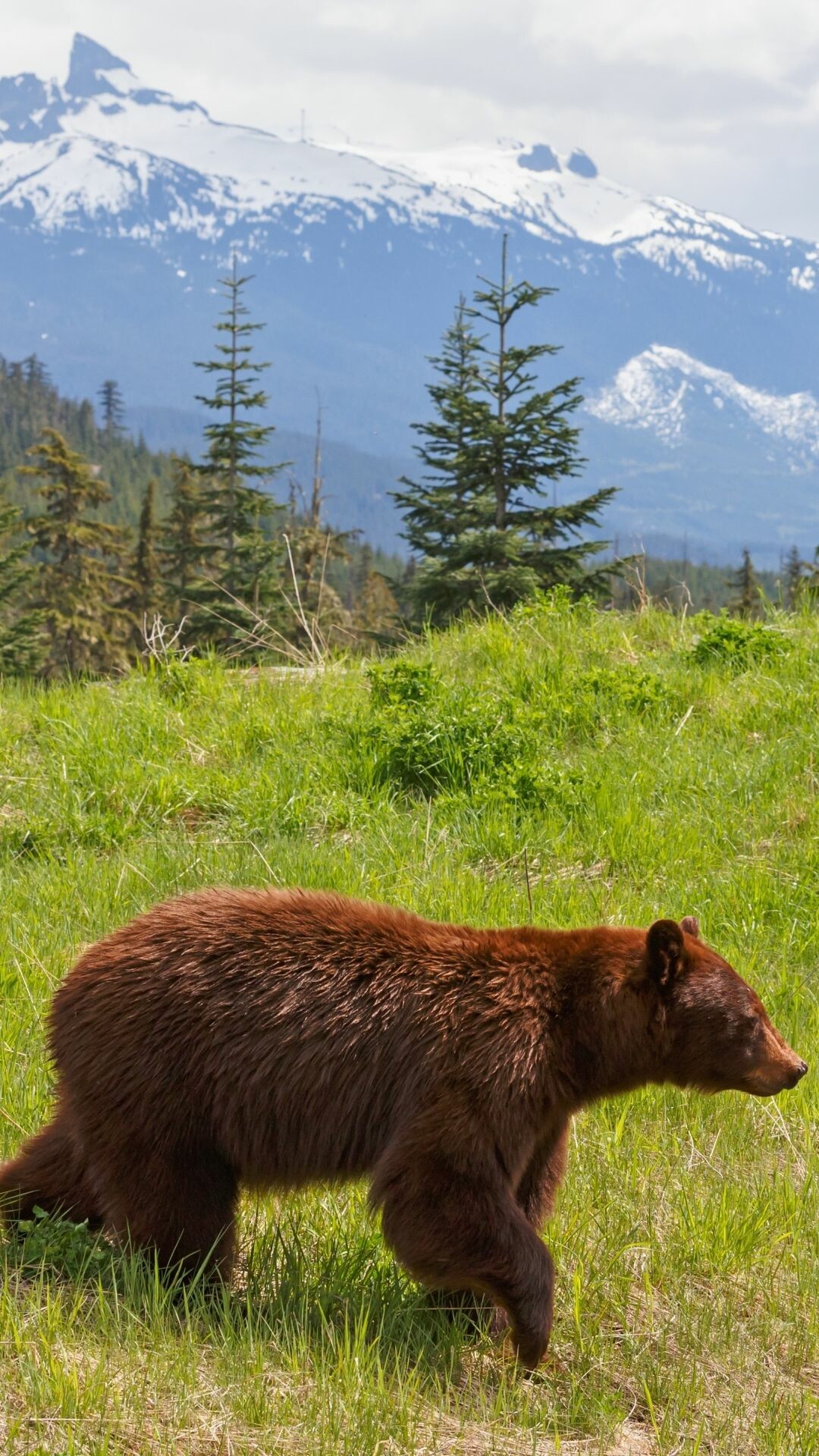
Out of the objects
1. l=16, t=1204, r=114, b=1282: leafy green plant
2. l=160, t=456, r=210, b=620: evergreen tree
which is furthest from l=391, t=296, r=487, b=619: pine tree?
l=16, t=1204, r=114, b=1282: leafy green plant

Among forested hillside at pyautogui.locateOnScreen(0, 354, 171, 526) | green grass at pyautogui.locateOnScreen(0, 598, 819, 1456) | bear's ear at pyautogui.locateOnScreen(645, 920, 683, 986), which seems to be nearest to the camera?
green grass at pyautogui.locateOnScreen(0, 598, 819, 1456)

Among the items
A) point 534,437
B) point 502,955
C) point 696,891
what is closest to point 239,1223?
point 502,955

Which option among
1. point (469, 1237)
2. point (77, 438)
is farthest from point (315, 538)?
point (77, 438)

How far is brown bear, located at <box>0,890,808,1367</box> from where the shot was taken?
295cm

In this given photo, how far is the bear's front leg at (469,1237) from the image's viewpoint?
2.86 meters

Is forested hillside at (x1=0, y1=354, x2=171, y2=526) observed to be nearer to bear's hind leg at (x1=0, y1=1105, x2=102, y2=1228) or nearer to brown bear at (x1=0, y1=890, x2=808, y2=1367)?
bear's hind leg at (x1=0, y1=1105, x2=102, y2=1228)

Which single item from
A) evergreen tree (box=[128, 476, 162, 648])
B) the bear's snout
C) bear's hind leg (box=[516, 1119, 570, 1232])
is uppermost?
evergreen tree (box=[128, 476, 162, 648])

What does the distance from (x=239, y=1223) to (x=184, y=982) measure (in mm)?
745

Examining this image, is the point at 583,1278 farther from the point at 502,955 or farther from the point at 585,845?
the point at 585,845

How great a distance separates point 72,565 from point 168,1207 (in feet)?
133

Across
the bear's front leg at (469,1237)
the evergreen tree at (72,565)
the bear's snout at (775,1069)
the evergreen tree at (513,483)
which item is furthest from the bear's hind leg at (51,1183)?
the evergreen tree at (72,565)

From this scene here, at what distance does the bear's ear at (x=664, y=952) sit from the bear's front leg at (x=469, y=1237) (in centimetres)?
68

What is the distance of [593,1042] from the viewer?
10.7 ft

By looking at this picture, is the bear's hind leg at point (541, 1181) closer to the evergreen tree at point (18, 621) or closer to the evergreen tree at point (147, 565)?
the evergreen tree at point (18, 621)
